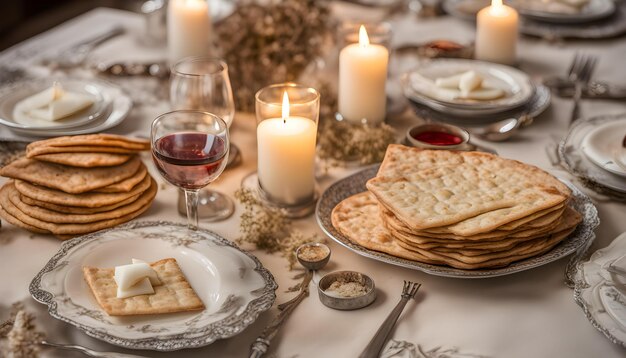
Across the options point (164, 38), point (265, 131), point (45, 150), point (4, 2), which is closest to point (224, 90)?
point (265, 131)

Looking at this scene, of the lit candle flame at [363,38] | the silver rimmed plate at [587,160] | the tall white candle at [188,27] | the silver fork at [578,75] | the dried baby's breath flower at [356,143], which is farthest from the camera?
the tall white candle at [188,27]

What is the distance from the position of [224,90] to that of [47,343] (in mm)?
862

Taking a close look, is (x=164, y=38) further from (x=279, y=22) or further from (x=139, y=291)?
(x=139, y=291)

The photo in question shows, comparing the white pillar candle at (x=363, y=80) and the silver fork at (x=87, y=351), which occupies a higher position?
the white pillar candle at (x=363, y=80)

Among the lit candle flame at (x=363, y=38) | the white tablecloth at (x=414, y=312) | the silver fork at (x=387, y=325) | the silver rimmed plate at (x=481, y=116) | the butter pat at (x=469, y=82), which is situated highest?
the lit candle flame at (x=363, y=38)

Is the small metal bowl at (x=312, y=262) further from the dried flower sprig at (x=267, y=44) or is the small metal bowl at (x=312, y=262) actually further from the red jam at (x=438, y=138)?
the dried flower sprig at (x=267, y=44)

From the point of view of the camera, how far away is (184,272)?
4.68 ft

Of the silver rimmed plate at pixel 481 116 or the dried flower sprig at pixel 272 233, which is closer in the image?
the dried flower sprig at pixel 272 233

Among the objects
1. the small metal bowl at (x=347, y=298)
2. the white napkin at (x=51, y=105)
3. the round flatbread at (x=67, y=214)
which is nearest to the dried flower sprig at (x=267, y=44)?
the white napkin at (x=51, y=105)

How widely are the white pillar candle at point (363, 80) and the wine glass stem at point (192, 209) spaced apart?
723 millimetres

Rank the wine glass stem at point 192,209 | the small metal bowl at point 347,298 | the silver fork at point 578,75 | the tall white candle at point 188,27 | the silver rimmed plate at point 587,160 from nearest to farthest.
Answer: the small metal bowl at point 347,298
the wine glass stem at point 192,209
the silver rimmed plate at point 587,160
the silver fork at point 578,75
the tall white candle at point 188,27

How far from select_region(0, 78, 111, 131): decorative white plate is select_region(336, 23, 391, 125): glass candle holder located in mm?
674

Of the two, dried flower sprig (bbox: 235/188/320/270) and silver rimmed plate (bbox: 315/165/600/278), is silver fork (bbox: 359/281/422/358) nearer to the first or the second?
silver rimmed plate (bbox: 315/165/600/278)

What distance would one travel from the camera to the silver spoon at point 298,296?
1.25 m
